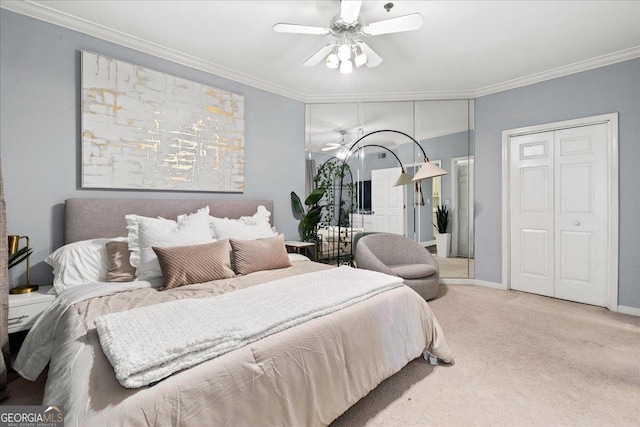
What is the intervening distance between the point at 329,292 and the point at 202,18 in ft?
7.97

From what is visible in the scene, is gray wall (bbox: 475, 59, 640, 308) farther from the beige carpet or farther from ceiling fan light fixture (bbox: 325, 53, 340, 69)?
ceiling fan light fixture (bbox: 325, 53, 340, 69)

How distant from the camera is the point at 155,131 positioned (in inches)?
112

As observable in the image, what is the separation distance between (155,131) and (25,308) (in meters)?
1.70

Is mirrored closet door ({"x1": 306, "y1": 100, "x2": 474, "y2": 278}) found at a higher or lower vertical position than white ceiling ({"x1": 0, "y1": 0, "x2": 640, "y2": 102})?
lower

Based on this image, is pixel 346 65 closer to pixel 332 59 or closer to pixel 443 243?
pixel 332 59

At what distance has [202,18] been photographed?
8.08ft

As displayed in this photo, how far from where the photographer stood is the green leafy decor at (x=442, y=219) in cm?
446

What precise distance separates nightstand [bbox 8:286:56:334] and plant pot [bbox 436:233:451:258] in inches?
172

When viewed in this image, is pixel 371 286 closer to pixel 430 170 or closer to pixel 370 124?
pixel 430 170

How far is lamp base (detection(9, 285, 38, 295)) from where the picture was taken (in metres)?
2.09

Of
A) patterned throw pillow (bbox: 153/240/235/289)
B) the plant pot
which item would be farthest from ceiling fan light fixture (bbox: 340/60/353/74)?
the plant pot

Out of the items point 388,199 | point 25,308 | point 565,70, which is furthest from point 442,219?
point 25,308

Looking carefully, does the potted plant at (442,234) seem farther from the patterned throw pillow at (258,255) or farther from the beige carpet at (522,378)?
the patterned throw pillow at (258,255)

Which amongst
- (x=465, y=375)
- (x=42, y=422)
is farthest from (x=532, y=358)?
(x=42, y=422)
